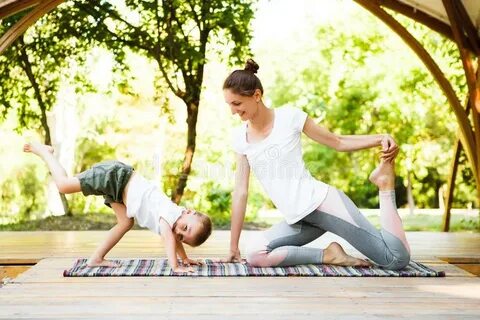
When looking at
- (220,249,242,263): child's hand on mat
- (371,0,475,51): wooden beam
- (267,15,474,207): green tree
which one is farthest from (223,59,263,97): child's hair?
(267,15,474,207): green tree

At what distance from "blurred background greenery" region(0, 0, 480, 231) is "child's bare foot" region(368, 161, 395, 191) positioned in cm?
498

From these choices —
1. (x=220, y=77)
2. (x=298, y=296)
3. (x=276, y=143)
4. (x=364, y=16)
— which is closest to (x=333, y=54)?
(x=364, y=16)

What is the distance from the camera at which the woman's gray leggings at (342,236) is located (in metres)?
3.51

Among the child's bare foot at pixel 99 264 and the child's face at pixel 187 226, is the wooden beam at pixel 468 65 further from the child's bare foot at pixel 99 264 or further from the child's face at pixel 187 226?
the child's bare foot at pixel 99 264

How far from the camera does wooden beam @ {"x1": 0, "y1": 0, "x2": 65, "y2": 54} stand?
5.73 meters

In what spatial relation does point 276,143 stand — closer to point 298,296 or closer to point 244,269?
point 244,269

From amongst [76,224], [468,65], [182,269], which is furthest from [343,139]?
[76,224]

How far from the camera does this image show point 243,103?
3.47 m

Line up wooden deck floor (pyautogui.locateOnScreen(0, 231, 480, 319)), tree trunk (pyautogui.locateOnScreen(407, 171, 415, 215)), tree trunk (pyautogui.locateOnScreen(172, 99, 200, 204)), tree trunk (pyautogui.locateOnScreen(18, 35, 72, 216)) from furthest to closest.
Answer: tree trunk (pyautogui.locateOnScreen(407, 171, 415, 215)), tree trunk (pyautogui.locateOnScreen(18, 35, 72, 216)), tree trunk (pyautogui.locateOnScreen(172, 99, 200, 204)), wooden deck floor (pyautogui.locateOnScreen(0, 231, 480, 319))

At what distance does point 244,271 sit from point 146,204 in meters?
0.61

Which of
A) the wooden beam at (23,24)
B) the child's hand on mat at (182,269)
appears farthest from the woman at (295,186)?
the wooden beam at (23,24)

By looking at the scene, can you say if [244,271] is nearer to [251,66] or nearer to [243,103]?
[243,103]

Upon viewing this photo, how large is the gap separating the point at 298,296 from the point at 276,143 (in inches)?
35.0

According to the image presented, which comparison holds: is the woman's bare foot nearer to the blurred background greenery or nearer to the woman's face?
the woman's face
